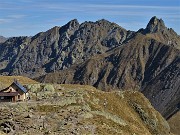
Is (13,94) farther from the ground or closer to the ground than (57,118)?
farther from the ground

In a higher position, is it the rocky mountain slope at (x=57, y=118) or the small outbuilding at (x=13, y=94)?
the small outbuilding at (x=13, y=94)

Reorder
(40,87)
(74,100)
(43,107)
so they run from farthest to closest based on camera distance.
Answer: (40,87), (74,100), (43,107)

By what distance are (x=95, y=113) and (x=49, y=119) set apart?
536 inches

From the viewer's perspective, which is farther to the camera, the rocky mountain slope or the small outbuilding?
the small outbuilding

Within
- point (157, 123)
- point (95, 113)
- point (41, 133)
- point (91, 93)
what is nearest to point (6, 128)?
point (41, 133)

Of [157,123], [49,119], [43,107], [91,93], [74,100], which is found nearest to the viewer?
[49,119]

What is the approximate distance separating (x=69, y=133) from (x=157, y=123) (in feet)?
210

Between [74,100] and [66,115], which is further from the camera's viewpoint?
[74,100]

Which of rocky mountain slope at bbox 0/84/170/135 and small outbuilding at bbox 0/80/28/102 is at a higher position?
small outbuilding at bbox 0/80/28/102

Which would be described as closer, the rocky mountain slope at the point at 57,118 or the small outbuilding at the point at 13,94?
the rocky mountain slope at the point at 57,118

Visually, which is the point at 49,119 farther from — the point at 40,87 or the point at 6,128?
the point at 40,87

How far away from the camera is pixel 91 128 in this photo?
63.7 metres

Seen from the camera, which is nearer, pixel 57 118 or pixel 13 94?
pixel 57 118

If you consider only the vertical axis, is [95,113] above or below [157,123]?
above
